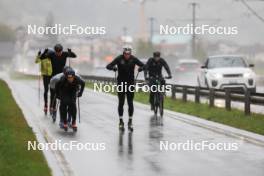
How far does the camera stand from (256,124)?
18.0 m

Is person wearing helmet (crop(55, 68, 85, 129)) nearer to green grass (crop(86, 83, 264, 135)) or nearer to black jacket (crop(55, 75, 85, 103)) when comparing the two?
black jacket (crop(55, 75, 85, 103))

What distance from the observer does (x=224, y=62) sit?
3102cm

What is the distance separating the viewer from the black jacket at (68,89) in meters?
16.5

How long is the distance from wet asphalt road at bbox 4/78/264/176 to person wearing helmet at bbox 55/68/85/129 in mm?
421

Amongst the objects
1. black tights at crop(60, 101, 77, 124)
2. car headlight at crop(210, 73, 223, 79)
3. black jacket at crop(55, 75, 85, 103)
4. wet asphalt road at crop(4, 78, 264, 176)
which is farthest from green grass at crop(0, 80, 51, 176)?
car headlight at crop(210, 73, 223, 79)

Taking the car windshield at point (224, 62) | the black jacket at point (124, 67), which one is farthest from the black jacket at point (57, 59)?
the car windshield at point (224, 62)

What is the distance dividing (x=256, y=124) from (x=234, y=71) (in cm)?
1228

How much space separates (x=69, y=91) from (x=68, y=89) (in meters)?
0.05

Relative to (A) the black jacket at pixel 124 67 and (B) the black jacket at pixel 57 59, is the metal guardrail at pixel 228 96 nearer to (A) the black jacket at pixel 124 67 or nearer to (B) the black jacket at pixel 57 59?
(A) the black jacket at pixel 124 67

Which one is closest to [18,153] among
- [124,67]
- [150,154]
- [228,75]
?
[150,154]

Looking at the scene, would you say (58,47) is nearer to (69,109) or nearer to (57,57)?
(57,57)

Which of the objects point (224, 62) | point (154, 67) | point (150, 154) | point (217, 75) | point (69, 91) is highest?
point (224, 62)

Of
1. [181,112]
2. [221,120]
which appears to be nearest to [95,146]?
[221,120]

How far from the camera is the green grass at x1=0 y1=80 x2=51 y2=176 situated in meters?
10.6
